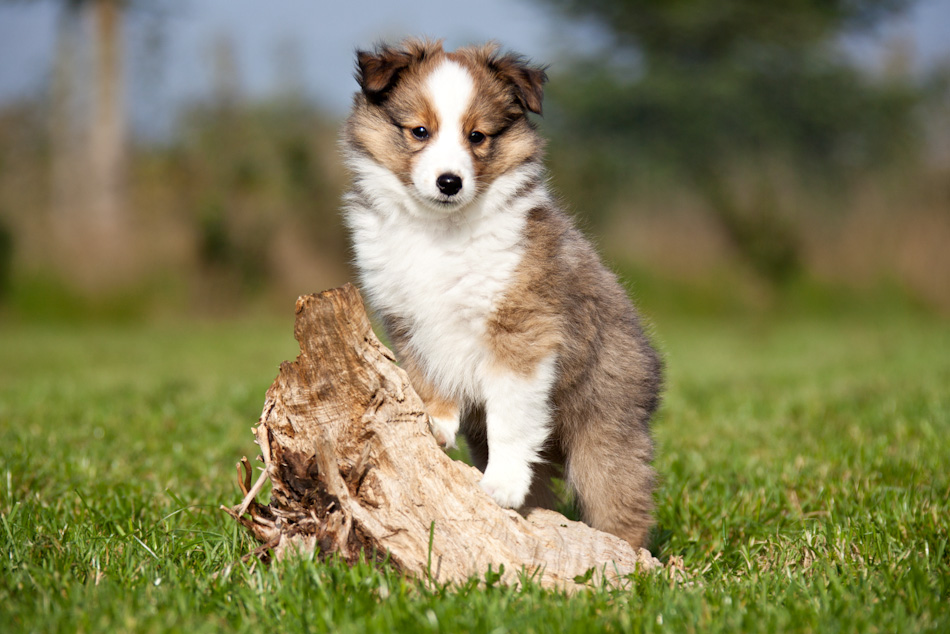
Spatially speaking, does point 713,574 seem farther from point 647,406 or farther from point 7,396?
point 7,396

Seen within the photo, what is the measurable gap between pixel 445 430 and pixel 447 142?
40.5 inches

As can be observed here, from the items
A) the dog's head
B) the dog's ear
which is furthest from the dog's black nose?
the dog's ear

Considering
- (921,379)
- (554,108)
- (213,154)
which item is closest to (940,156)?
(554,108)

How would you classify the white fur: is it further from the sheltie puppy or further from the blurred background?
the blurred background

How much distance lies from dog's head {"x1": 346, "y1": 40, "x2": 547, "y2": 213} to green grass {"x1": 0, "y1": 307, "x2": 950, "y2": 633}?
1.36m

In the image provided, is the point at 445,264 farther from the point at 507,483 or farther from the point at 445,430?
the point at 507,483

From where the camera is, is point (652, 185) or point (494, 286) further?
point (652, 185)

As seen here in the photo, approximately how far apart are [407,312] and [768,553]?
5.15 feet

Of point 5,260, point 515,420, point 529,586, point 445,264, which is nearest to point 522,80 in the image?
Result: point 445,264

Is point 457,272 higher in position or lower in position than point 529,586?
higher

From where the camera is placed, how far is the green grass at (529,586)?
2250 millimetres

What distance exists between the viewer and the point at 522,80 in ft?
10.7

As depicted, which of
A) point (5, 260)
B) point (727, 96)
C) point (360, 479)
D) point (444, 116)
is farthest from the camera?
point (727, 96)

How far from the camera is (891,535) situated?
3096 millimetres
